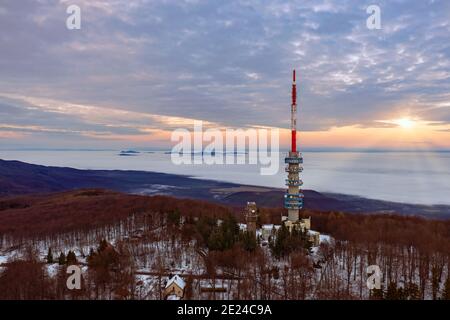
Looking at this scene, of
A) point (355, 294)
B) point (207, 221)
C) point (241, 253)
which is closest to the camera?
point (355, 294)

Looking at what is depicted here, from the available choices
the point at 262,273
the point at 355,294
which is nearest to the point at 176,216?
the point at 262,273

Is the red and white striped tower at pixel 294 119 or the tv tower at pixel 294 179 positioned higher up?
the red and white striped tower at pixel 294 119

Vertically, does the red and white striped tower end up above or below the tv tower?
above

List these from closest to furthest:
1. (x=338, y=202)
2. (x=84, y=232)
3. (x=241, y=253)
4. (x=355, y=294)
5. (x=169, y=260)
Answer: (x=355, y=294)
(x=241, y=253)
(x=169, y=260)
(x=84, y=232)
(x=338, y=202)

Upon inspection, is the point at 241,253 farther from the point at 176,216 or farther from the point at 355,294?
the point at 176,216

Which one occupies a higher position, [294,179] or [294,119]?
[294,119]

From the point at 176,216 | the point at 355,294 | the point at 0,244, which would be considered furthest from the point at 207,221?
the point at 0,244
